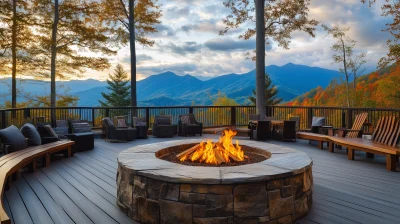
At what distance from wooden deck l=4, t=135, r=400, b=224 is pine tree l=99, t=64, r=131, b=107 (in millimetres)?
25818

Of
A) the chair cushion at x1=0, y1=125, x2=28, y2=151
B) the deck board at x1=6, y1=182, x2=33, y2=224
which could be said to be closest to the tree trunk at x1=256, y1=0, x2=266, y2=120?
the chair cushion at x1=0, y1=125, x2=28, y2=151

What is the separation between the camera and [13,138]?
4.83m

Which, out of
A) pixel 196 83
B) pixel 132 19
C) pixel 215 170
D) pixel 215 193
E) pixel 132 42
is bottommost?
pixel 215 193

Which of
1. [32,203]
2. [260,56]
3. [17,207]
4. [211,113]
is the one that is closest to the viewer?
[17,207]

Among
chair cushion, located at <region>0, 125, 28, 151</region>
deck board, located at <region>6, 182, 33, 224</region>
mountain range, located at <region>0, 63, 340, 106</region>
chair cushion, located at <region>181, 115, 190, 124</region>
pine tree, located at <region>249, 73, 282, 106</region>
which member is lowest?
deck board, located at <region>6, 182, 33, 224</region>

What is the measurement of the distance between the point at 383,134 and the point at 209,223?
477cm

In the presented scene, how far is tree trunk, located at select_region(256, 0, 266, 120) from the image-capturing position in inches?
362

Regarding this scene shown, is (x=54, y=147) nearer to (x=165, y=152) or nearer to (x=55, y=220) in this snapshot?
(x=165, y=152)

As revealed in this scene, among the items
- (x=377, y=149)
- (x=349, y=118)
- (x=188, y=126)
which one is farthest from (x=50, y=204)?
(x=349, y=118)

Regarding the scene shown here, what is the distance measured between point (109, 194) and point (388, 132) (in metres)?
5.24

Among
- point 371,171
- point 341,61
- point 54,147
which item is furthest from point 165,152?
point 341,61

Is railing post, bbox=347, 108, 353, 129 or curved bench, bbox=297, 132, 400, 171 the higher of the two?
railing post, bbox=347, 108, 353, 129

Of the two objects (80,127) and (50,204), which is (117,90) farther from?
(50,204)

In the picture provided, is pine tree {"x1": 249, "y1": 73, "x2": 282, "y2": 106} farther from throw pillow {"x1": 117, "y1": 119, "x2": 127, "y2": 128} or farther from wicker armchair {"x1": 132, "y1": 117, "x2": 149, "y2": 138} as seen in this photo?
throw pillow {"x1": 117, "y1": 119, "x2": 127, "y2": 128}
